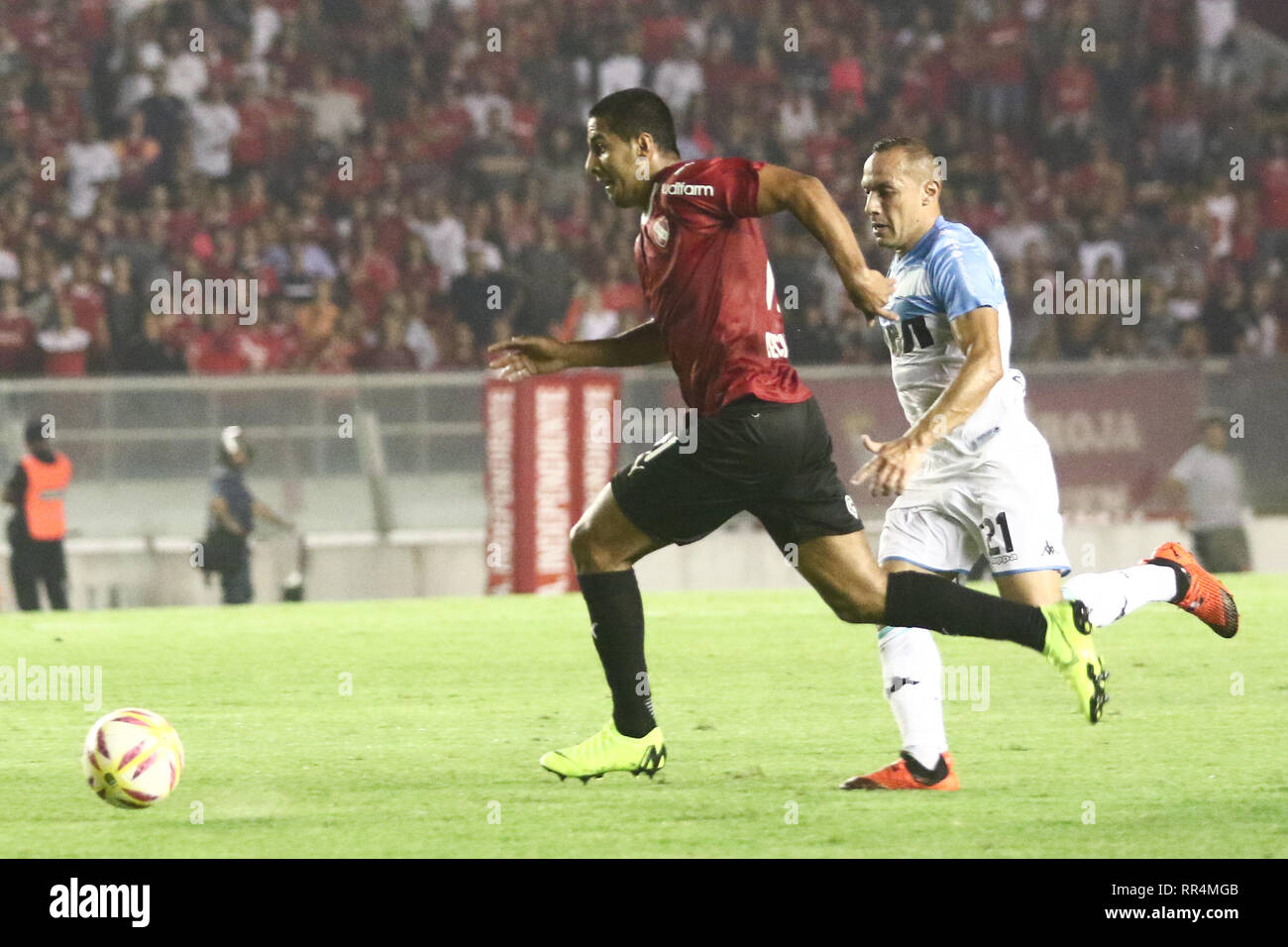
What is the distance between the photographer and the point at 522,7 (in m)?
19.9

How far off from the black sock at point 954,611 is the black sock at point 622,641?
2.74 feet

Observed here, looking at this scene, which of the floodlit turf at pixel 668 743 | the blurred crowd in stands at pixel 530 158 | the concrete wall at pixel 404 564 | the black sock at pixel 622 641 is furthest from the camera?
the blurred crowd in stands at pixel 530 158

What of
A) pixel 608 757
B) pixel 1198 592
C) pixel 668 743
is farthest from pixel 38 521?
pixel 1198 592

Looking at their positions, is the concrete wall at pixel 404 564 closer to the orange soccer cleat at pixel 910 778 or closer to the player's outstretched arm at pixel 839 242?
the orange soccer cleat at pixel 910 778

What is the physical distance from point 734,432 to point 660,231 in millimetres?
630

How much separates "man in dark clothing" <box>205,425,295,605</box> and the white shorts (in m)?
8.24

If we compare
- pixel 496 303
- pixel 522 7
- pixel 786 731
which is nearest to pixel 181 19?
pixel 522 7

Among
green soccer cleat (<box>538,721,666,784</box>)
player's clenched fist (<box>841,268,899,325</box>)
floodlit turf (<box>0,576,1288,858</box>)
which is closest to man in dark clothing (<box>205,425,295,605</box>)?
floodlit turf (<box>0,576,1288,858</box>)

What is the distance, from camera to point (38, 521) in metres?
13.5

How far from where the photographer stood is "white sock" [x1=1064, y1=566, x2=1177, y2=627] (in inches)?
252

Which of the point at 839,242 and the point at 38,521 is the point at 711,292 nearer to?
the point at 839,242

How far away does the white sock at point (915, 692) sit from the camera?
6.06 metres

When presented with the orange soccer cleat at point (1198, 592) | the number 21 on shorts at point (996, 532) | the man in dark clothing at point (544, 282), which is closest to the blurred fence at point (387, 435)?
the man in dark clothing at point (544, 282)
